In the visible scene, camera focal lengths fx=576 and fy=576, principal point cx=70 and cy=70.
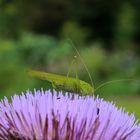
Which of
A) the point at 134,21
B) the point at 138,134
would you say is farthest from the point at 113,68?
the point at 138,134

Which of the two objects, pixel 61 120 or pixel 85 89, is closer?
pixel 61 120

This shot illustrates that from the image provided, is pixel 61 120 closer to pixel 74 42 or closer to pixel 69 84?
pixel 69 84

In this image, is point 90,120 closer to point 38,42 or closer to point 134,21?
point 38,42

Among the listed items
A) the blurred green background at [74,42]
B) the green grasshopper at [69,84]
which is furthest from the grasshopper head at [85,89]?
the blurred green background at [74,42]

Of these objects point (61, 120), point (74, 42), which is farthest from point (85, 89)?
point (74, 42)

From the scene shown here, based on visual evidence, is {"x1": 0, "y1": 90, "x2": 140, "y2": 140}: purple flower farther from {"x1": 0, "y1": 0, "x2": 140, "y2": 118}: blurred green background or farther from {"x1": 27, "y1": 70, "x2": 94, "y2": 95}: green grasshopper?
{"x1": 0, "y1": 0, "x2": 140, "y2": 118}: blurred green background

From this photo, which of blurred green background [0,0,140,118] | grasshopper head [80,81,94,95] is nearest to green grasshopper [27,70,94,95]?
grasshopper head [80,81,94,95]
